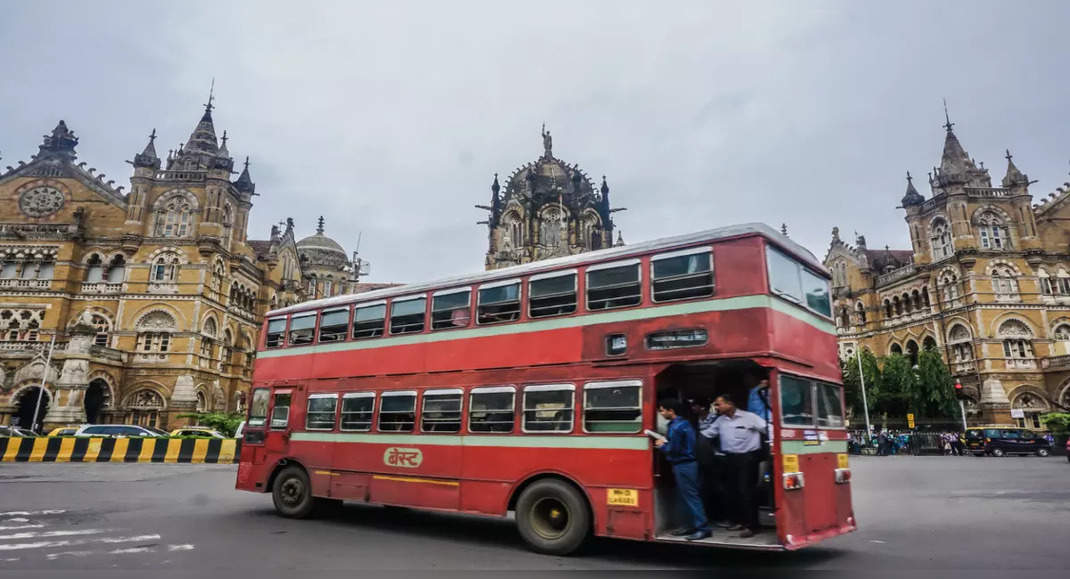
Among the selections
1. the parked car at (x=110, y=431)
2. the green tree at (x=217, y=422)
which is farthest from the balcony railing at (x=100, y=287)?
the parked car at (x=110, y=431)

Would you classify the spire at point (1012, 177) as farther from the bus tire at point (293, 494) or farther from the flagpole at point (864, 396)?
the bus tire at point (293, 494)

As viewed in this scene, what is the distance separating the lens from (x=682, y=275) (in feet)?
27.8

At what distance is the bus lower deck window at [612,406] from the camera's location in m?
8.31

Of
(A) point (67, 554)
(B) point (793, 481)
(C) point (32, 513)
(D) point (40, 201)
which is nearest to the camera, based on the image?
(B) point (793, 481)

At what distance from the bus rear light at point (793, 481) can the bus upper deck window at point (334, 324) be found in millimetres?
8006

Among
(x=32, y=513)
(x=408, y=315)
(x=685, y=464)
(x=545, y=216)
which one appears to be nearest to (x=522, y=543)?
(x=685, y=464)

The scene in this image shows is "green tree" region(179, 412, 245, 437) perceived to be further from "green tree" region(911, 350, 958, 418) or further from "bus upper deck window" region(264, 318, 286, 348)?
"green tree" region(911, 350, 958, 418)

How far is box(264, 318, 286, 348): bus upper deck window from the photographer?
13.0 metres

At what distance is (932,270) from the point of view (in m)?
44.3

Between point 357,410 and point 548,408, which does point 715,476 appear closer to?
point 548,408

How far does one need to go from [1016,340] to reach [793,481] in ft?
141

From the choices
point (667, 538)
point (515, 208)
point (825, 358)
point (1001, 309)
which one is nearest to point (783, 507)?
point (667, 538)

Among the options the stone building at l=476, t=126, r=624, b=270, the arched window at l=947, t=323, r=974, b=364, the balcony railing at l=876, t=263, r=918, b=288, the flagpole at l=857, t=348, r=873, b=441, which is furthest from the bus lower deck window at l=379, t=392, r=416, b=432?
the stone building at l=476, t=126, r=624, b=270

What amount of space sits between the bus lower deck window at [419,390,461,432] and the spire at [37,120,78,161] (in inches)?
1796
